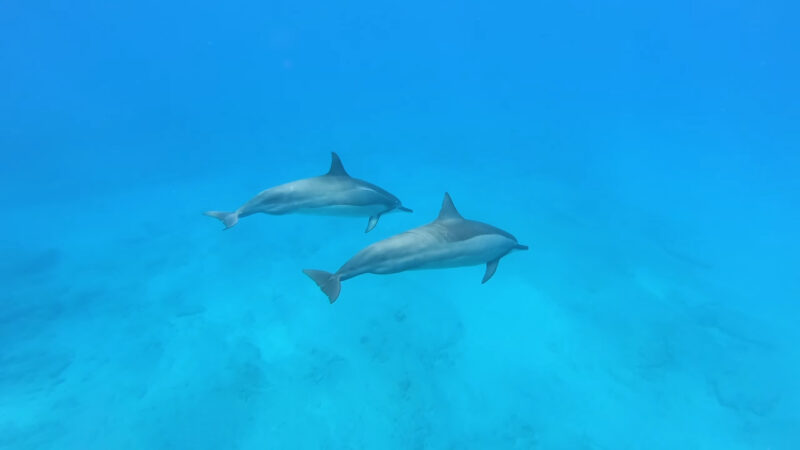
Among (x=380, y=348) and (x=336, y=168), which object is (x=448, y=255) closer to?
(x=336, y=168)

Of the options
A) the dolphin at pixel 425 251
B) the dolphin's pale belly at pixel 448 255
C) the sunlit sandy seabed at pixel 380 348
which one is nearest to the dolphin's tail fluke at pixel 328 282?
the dolphin at pixel 425 251

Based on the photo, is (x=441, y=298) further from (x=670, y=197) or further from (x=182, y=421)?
(x=670, y=197)

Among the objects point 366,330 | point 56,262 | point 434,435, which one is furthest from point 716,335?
point 56,262

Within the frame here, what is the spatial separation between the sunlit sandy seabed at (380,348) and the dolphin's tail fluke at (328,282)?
248 cm

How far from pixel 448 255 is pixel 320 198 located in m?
2.17

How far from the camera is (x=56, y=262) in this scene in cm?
1031

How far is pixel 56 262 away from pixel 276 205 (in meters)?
7.86

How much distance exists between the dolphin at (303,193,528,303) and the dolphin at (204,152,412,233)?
1.38 meters

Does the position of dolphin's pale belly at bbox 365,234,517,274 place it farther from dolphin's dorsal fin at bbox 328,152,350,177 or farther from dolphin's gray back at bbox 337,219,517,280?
dolphin's dorsal fin at bbox 328,152,350,177

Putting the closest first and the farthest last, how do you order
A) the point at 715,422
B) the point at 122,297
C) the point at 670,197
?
the point at 715,422
the point at 122,297
the point at 670,197

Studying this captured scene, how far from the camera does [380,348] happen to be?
23.1 feet

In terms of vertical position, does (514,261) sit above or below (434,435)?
above

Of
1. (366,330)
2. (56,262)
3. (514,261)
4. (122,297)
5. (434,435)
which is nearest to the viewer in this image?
(434,435)

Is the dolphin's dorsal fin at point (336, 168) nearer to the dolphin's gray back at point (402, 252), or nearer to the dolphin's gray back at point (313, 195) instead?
the dolphin's gray back at point (313, 195)
